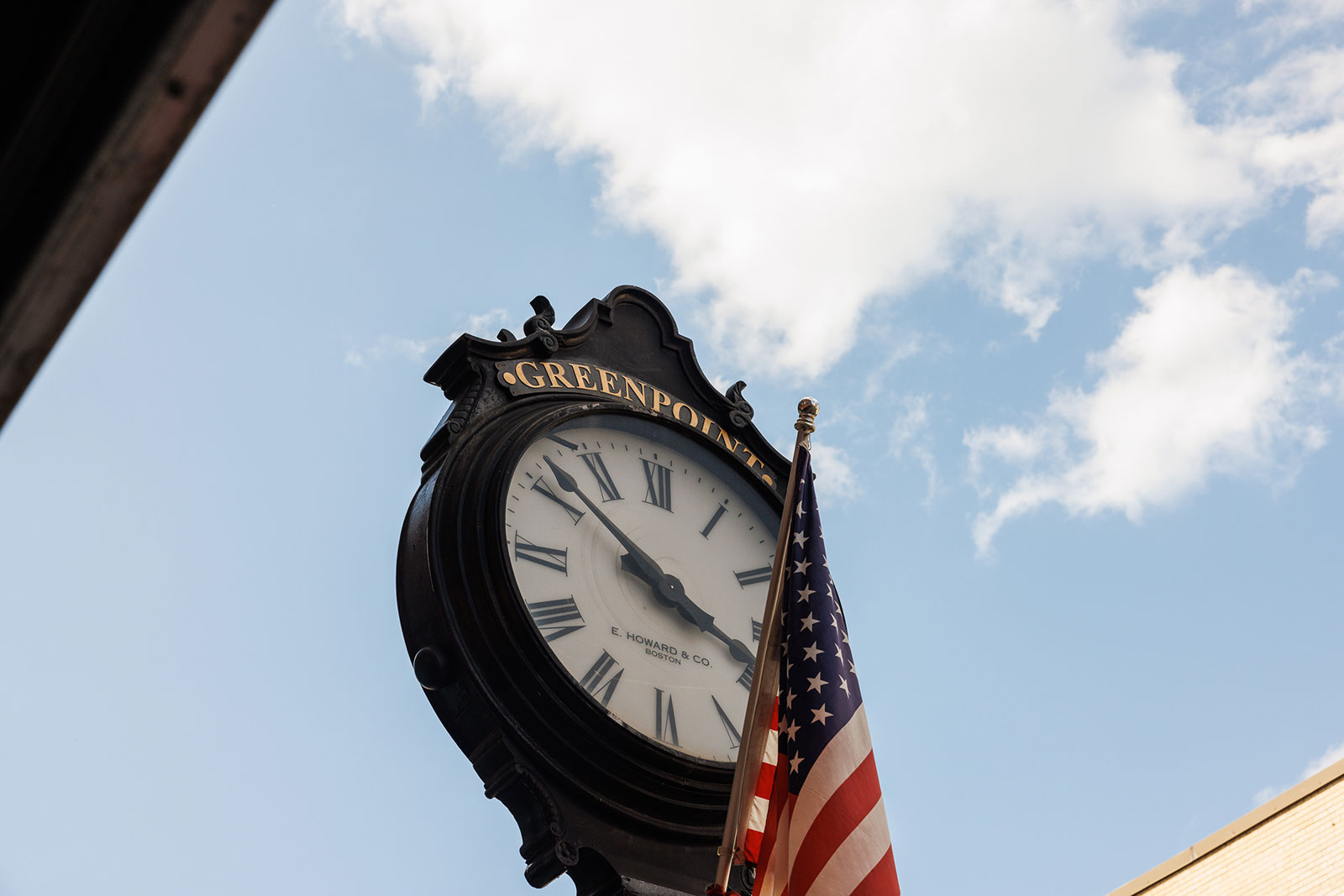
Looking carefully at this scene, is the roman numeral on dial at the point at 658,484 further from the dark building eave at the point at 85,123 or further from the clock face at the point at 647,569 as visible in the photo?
the dark building eave at the point at 85,123

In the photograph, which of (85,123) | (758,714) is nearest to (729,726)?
(758,714)

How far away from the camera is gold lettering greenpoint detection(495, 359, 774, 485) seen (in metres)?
4.60

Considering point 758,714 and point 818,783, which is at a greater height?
point 758,714

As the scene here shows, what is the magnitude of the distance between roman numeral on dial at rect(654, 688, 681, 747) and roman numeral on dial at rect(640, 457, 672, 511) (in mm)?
782

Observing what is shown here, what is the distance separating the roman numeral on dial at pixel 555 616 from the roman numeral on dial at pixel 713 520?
2.64ft

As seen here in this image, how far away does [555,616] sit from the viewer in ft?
13.2

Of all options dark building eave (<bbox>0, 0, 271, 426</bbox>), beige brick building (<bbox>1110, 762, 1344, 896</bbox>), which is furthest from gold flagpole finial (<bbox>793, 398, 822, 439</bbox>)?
beige brick building (<bbox>1110, 762, 1344, 896</bbox>)

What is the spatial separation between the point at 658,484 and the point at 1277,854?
1266cm

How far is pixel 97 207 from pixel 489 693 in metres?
2.71

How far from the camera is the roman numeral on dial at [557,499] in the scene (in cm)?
430

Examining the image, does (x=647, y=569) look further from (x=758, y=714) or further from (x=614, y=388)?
(x=614, y=388)

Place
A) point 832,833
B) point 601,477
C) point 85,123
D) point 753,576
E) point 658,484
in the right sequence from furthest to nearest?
point 753,576 < point 658,484 < point 601,477 < point 832,833 < point 85,123

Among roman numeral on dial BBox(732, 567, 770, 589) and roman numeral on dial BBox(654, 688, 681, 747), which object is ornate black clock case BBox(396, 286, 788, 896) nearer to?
roman numeral on dial BBox(654, 688, 681, 747)

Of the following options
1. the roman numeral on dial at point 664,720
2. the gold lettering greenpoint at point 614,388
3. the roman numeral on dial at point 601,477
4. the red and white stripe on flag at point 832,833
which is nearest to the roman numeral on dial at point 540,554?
the roman numeral on dial at point 601,477
